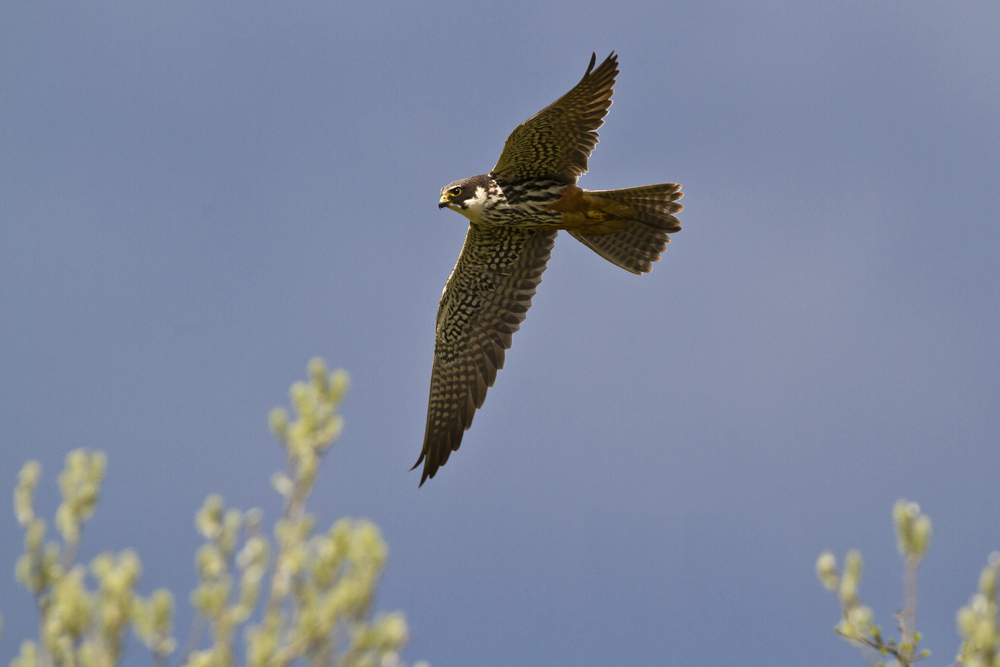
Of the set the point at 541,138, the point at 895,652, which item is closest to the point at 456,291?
the point at 541,138

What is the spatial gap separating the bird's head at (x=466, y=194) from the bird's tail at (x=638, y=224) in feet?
3.45

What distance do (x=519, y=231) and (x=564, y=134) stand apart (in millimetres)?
1378

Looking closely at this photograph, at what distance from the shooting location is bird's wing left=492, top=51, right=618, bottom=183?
28.1 feet

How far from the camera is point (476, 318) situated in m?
10.3

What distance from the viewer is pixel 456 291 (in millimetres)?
10367

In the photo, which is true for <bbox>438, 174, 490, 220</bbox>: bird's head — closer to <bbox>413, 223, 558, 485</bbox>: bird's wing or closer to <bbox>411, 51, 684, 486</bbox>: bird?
<bbox>411, 51, 684, 486</bbox>: bird

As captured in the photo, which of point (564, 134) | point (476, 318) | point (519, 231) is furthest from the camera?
point (476, 318)

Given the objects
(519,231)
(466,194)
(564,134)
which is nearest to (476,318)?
(519,231)

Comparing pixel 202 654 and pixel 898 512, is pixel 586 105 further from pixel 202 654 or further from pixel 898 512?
pixel 202 654

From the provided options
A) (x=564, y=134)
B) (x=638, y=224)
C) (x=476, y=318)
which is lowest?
(x=476, y=318)

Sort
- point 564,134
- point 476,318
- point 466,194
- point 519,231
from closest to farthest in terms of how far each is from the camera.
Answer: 1. point 564,134
2. point 466,194
3. point 519,231
4. point 476,318

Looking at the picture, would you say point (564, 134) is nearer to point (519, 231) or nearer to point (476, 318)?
point (519, 231)

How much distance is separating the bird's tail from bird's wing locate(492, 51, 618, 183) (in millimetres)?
405

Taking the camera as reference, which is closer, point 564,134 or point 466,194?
point 564,134
